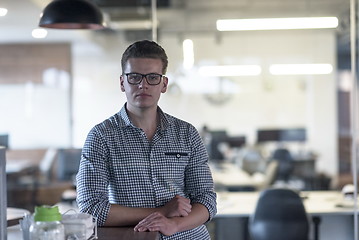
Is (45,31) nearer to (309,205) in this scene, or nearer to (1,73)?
(1,73)

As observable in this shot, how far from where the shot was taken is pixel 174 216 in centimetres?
265

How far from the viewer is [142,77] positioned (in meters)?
2.69

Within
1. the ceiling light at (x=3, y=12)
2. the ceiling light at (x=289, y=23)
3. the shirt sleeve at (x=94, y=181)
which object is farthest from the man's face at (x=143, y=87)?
the ceiling light at (x=3, y=12)

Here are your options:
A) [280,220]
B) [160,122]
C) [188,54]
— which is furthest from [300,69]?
[160,122]

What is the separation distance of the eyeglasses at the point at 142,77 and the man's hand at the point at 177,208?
1.55 feet

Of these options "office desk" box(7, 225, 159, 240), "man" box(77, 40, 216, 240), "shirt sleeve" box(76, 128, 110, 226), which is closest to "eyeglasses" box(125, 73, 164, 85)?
"man" box(77, 40, 216, 240)

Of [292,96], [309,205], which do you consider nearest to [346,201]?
[309,205]

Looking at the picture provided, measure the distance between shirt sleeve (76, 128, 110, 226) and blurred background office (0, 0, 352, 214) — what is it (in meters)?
4.47

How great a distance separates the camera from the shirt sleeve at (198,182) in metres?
2.83

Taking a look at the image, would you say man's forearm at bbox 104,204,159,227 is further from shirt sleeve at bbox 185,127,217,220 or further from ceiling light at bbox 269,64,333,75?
ceiling light at bbox 269,64,333,75

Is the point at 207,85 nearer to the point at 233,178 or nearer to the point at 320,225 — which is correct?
the point at 233,178

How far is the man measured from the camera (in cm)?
265

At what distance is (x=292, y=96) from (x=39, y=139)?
444 centimetres

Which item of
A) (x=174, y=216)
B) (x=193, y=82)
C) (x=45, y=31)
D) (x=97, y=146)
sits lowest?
(x=174, y=216)
